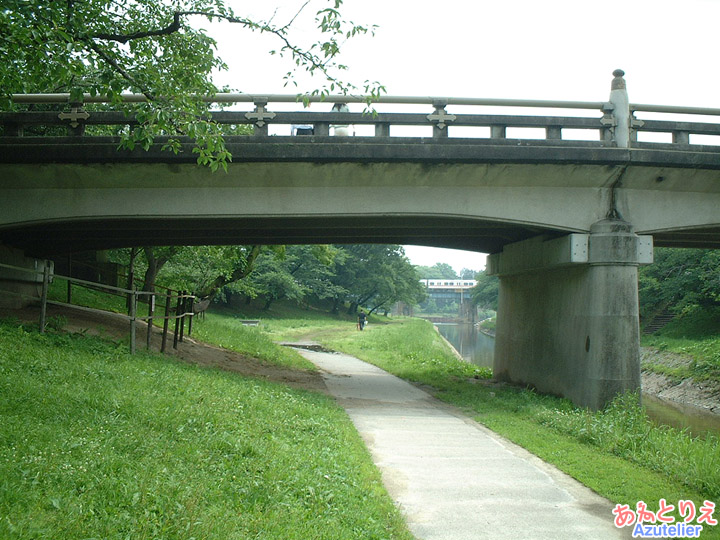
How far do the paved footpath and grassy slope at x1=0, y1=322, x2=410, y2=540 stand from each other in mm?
390

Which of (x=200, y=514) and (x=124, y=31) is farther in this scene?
(x=124, y=31)

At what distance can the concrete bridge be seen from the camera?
12.4m

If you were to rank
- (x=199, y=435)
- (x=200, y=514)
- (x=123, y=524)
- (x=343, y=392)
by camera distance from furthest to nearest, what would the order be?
(x=343, y=392) → (x=199, y=435) → (x=200, y=514) → (x=123, y=524)

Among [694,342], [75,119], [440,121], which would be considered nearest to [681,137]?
[440,121]

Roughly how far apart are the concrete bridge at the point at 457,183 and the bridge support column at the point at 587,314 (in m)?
0.03

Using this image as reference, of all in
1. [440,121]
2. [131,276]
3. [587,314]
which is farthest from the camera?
[131,276]

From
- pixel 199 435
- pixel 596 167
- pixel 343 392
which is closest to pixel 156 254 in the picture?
pixel 343 392

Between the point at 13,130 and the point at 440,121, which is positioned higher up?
the point at 440,121

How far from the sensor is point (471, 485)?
22.6 ft

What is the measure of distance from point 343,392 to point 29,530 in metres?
11.1

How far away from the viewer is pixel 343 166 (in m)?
12.8

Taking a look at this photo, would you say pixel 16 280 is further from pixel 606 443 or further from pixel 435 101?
pixel 606 443

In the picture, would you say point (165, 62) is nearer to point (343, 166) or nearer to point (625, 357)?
point (343, 166)

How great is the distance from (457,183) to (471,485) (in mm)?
7737
